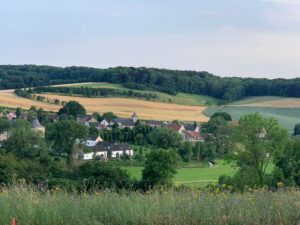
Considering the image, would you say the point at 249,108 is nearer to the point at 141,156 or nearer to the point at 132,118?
the point at 132,118

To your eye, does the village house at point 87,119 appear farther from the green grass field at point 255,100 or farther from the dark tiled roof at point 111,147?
the green grass field at point 255,100

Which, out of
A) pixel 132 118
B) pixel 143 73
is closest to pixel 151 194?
pixel 132 118

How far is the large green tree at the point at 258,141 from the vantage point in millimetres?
28453

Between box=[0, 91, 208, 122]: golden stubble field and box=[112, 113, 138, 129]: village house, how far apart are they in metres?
1.17

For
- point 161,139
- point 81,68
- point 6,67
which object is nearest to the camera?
point 161,139

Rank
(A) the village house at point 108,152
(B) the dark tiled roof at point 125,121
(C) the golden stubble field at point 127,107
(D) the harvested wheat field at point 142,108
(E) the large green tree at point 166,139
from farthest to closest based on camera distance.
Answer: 1. (C) the golden stubble field at point 127,107
2. (D) the harvested wheat field at point 142,108
3. (B) the dark tiled roof at point 125,121
4. (E) the large green tree at point 166,139
5. (A) the village house at point 108,152

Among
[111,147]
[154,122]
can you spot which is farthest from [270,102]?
[111,147]

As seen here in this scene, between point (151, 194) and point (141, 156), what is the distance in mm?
45322

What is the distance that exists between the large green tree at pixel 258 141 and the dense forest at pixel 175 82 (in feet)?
223

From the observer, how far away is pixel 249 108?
88875 millimetres

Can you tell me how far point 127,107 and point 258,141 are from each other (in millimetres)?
62997

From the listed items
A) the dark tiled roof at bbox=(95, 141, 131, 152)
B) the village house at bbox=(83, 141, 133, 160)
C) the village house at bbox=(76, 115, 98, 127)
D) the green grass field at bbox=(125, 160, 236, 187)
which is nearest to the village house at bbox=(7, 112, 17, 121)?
the village house at bbox=(76, 115, 98, 127)

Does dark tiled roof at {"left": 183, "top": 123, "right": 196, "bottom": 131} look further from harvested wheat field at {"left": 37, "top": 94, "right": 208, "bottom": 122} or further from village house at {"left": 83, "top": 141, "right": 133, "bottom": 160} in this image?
village house at {"left": 83, "top": 141, "right": 133, "bottom": 160}

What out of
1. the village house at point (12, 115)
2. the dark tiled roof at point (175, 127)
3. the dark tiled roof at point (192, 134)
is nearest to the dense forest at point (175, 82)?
the dark tiled roof at point (175, 127)
